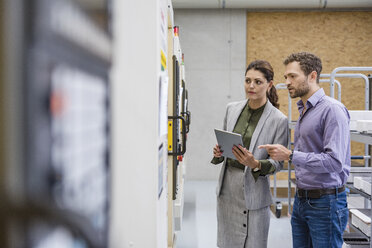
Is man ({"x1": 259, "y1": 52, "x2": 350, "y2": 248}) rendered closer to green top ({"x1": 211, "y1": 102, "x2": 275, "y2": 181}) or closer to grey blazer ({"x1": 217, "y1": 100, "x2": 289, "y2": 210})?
grey blazer ({"x1": 217, "y1": 100, "x2": 289, "y2": 210})

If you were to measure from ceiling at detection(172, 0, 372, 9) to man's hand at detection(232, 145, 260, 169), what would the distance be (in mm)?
4592

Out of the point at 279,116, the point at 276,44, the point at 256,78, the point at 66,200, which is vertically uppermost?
the point at 276,44

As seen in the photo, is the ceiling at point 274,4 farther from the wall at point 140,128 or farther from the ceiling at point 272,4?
the wall at point 140,128

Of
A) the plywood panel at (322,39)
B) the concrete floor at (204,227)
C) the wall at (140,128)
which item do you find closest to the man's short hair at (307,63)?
the wall at (140,128)

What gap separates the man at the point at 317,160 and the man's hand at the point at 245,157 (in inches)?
3.7

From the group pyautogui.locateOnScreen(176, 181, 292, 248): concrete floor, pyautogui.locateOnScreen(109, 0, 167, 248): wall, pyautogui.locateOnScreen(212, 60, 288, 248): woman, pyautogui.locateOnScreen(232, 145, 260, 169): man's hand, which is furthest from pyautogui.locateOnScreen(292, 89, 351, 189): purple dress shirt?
pyautogui.locateOnScreen(176, 181, 292, 248): concrete floor

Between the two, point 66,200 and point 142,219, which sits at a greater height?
point 66,200

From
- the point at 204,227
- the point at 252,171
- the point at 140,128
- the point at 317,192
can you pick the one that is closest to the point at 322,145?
the point at 317,192

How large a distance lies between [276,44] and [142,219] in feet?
19.4

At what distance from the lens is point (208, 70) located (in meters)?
6.30

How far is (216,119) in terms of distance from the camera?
631cm

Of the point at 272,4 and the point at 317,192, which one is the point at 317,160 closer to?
the point at 317,192

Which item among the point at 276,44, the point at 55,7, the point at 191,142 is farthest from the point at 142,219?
the point at 276,44

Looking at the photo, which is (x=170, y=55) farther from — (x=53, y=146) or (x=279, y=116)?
(x=53, y=146)
